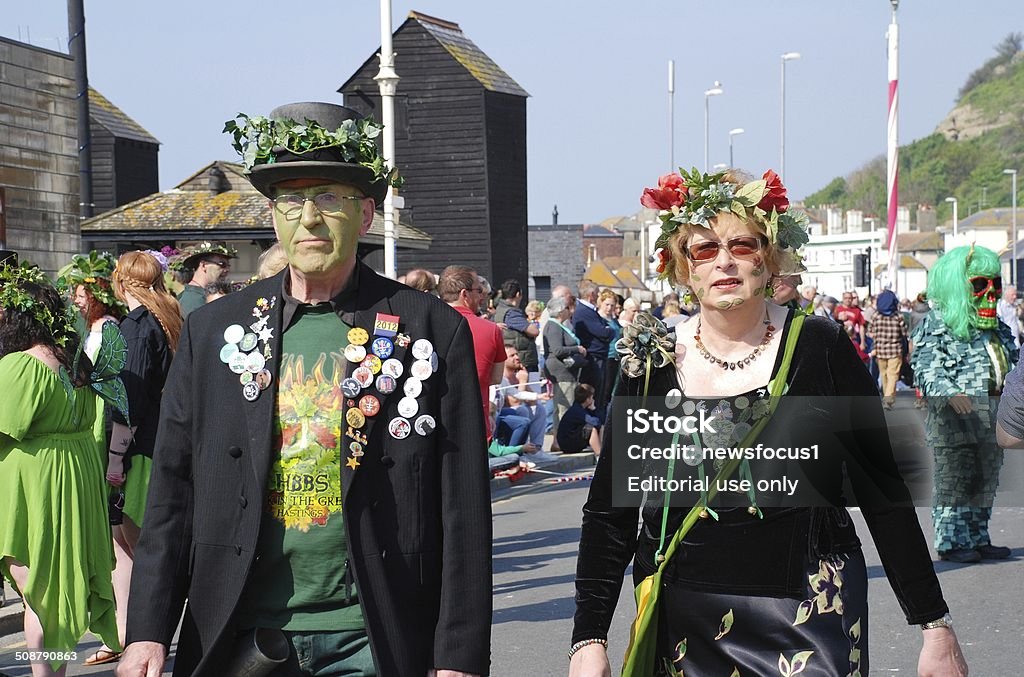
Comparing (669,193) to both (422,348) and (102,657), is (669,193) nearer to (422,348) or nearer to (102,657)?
(422,348)

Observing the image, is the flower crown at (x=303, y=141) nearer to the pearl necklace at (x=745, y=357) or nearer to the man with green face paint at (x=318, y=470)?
the man with green face paint at (x=318, y=470)

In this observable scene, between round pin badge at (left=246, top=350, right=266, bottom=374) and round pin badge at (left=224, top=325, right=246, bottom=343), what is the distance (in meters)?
0.07

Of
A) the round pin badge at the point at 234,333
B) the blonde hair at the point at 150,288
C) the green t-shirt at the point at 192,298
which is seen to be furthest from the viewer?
the green t-shirt at the point at 192,298

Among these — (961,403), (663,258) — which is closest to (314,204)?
(663,258)

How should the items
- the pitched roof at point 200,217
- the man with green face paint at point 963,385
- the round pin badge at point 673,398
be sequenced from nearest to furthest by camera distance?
the round pin badge at point 673,398 < the man with green face paint at point 963,385 < the pitched roof at point 200,217

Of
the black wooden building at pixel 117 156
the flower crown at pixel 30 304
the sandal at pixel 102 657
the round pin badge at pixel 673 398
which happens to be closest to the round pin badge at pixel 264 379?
the round pin badge at pixel 673 398

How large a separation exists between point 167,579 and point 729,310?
1614 mm

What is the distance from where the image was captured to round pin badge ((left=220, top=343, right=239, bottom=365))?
3631mm

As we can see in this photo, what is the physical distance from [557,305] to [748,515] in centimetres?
1356

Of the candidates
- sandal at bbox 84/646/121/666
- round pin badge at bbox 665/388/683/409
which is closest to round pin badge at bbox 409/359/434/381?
round pin badge at bbox 665/388/683/409

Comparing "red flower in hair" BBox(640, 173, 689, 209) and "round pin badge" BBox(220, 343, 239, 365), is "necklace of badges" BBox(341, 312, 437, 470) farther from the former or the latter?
"red flower in hair" BBox(640, 173, 689, 209)

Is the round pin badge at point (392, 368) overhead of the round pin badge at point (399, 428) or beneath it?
overhead

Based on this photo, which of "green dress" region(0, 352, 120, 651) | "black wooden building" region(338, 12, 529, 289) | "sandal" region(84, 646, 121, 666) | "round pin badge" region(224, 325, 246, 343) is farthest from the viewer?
"black wooden building" region(338, 12, 529, 289)

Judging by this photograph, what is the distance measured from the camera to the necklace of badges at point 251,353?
3568mm
